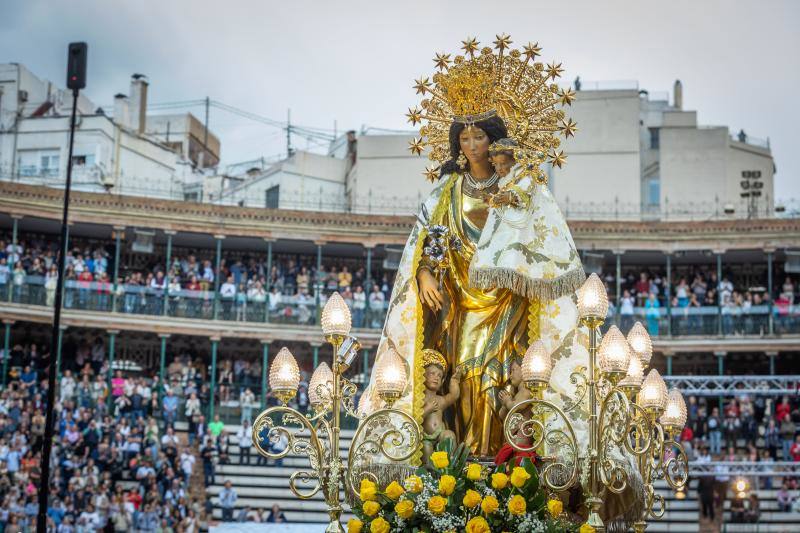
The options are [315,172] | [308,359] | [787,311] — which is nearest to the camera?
[787,311]

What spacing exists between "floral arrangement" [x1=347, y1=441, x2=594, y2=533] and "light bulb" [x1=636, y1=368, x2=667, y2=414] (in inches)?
69.0

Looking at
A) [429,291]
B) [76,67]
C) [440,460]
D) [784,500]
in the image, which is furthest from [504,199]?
[784,500]

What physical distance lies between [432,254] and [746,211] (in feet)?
101

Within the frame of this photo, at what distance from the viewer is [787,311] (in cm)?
3494

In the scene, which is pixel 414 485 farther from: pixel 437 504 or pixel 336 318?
pixel 336 318

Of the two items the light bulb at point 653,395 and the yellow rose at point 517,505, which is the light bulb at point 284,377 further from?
the light bulb at point 653,395

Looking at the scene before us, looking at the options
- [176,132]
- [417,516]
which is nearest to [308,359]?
[176,132]

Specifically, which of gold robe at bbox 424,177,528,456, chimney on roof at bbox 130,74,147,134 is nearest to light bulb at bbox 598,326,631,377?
gold robe at bbox 424,177,528,456

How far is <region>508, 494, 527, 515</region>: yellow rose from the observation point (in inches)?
389

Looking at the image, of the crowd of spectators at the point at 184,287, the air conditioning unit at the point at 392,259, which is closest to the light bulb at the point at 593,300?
the crowd of spectators at the point at 184,287

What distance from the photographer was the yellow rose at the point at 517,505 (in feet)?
32.4

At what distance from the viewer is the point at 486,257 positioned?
12.8 metres

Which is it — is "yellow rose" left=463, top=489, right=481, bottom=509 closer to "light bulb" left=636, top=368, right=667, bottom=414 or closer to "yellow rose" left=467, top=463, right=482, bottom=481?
"yellow rose" left=467, top=463, right=482, bottom=481

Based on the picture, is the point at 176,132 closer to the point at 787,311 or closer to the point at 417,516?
the point at 787,311
